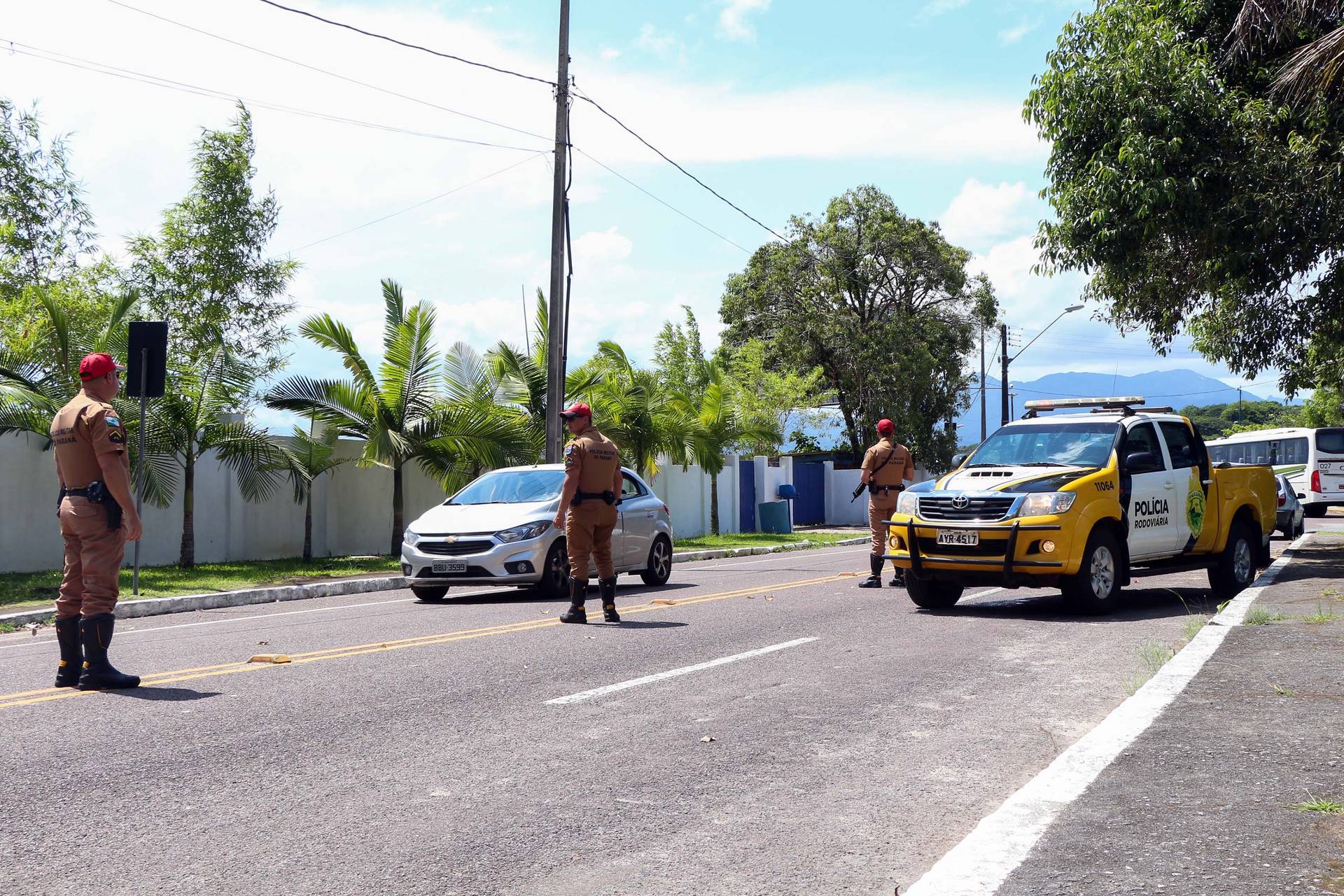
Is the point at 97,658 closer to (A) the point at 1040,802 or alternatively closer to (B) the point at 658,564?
(A) the point at 1040,802

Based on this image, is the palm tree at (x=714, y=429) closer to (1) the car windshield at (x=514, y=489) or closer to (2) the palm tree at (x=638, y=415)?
(2) the palm tree at (x=638, y=415)

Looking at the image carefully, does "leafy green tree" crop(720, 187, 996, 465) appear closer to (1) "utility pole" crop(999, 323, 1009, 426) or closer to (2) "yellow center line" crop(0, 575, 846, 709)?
(1) "utility pole" crop(999, 323, 1009, 426)

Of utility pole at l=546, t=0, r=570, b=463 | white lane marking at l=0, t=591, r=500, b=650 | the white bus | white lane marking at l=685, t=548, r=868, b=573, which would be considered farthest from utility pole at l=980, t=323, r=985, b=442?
white lane marking at l=0, t=591, r=500, b=650

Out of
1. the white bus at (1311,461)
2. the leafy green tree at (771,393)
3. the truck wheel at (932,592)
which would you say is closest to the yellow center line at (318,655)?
the truck wheel at (932,592)

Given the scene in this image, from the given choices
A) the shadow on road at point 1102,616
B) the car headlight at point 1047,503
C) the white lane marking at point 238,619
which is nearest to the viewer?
the white lane marking at point 238,619

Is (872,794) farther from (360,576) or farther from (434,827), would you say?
(360,576)

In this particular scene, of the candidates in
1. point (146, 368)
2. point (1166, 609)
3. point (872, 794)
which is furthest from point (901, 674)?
point (146, 368)

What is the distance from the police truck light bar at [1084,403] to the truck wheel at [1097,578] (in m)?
2.15

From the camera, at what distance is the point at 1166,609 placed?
11500mm

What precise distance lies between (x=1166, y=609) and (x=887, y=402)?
33.2 meters

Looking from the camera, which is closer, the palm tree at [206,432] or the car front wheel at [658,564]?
the car front wheel at [658,564]

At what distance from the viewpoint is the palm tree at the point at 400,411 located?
20.1 metres

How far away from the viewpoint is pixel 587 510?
1058 cm

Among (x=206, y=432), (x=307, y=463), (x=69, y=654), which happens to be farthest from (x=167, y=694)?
(x=307, y=463)
